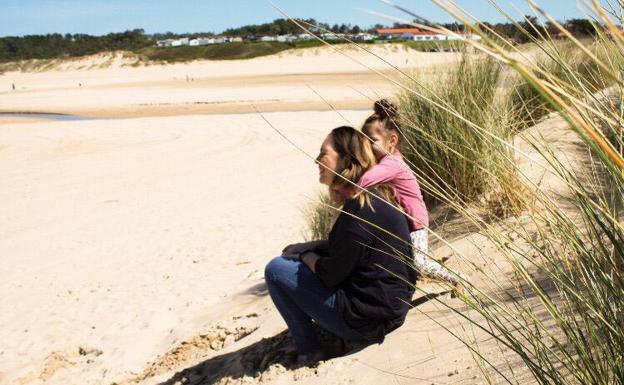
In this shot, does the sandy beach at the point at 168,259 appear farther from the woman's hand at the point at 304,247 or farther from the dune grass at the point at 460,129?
the woman's hand at the point at 304,247

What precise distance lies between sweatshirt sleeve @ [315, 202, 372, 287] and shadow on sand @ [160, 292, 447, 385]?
39cm

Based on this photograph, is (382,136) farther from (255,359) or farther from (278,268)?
(255,359)

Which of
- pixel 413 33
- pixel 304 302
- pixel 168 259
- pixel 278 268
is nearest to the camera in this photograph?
pixel 413 33

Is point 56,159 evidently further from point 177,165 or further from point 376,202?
point 376,202

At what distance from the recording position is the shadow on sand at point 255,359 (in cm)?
325

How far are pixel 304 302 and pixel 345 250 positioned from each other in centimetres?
42

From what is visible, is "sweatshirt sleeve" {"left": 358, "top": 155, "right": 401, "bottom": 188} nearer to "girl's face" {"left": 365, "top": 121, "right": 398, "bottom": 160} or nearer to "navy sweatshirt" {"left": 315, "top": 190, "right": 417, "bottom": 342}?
"navy sweatshirt" {"left": 315, "top": 190, "right": 417, "bottom": 342}

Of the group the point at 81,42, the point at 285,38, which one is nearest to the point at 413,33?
the point at 285,38

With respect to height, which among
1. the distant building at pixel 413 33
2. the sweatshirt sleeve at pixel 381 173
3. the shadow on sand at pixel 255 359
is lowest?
the shadow on sand at pixel 255 359

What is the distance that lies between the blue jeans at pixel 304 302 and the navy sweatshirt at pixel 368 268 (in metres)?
0.06

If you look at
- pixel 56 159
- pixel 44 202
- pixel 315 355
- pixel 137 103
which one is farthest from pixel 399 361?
pixel 137 103

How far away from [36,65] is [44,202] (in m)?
67.1

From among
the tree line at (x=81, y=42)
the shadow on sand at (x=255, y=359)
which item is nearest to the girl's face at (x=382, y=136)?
the shadow on sand at (x=255, y=359)

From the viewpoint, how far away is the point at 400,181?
138 inches
